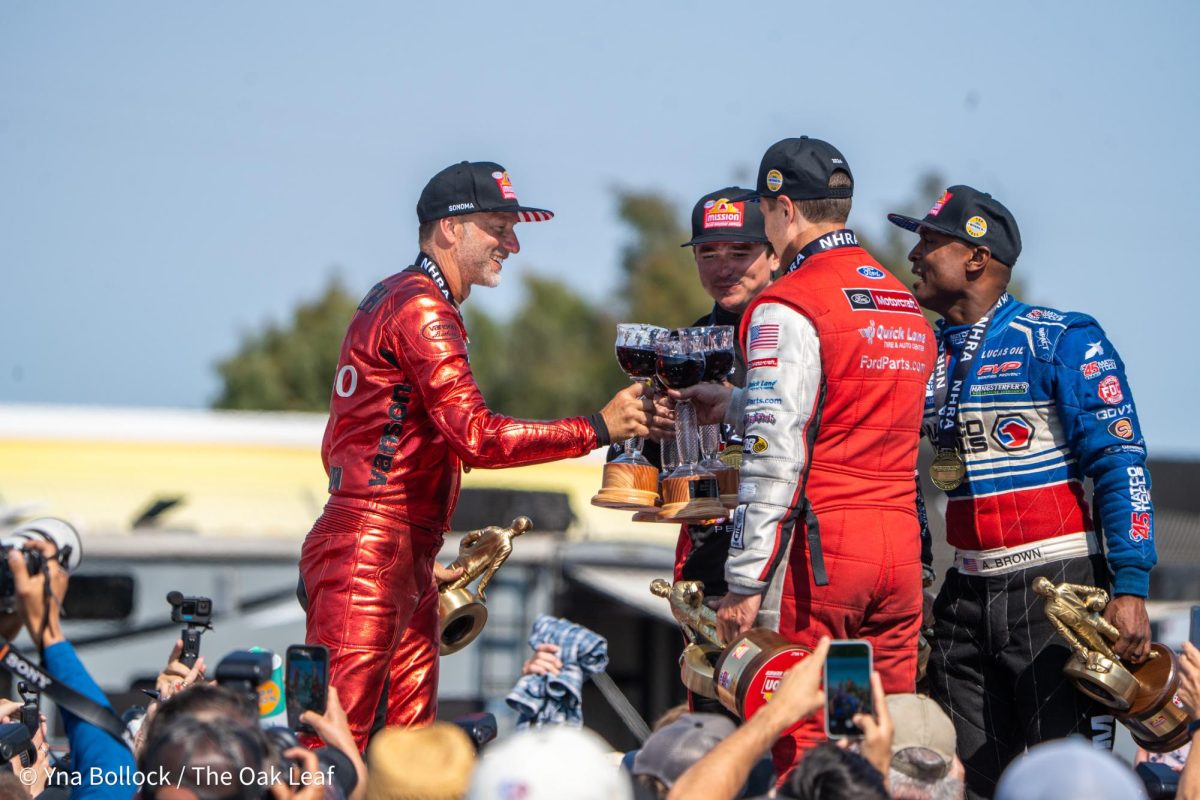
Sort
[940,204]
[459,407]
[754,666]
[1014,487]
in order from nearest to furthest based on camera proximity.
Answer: [754,666] → [459,407] → [1014,487] → [940,204]

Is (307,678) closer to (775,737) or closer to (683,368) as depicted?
(775,737)

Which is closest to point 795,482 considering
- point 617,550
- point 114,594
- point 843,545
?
point 843,545

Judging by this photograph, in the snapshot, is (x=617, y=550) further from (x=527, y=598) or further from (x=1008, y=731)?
(x=1008, y=731)

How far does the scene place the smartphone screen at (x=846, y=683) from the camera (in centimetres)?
367

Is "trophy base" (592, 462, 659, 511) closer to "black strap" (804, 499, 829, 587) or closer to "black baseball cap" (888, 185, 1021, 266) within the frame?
"black strap" (804, 499, 829, 587)

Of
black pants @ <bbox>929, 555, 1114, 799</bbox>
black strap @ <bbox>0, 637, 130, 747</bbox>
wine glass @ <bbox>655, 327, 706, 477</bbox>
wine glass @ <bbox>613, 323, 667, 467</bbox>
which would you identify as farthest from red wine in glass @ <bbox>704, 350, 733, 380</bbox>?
black strap @ <bbox>0, 637, 130, 747</bbox>

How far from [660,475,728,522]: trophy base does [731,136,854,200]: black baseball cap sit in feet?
3.51

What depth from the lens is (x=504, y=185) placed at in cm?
583

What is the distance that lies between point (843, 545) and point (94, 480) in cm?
1363

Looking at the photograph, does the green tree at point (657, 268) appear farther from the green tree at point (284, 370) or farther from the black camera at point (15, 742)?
the black camera at point (15, 742)

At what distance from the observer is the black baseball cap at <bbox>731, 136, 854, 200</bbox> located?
16.6ft

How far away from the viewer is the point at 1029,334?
5488mm

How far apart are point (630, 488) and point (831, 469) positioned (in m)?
1.02

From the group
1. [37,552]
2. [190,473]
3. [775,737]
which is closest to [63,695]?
[37,552]
